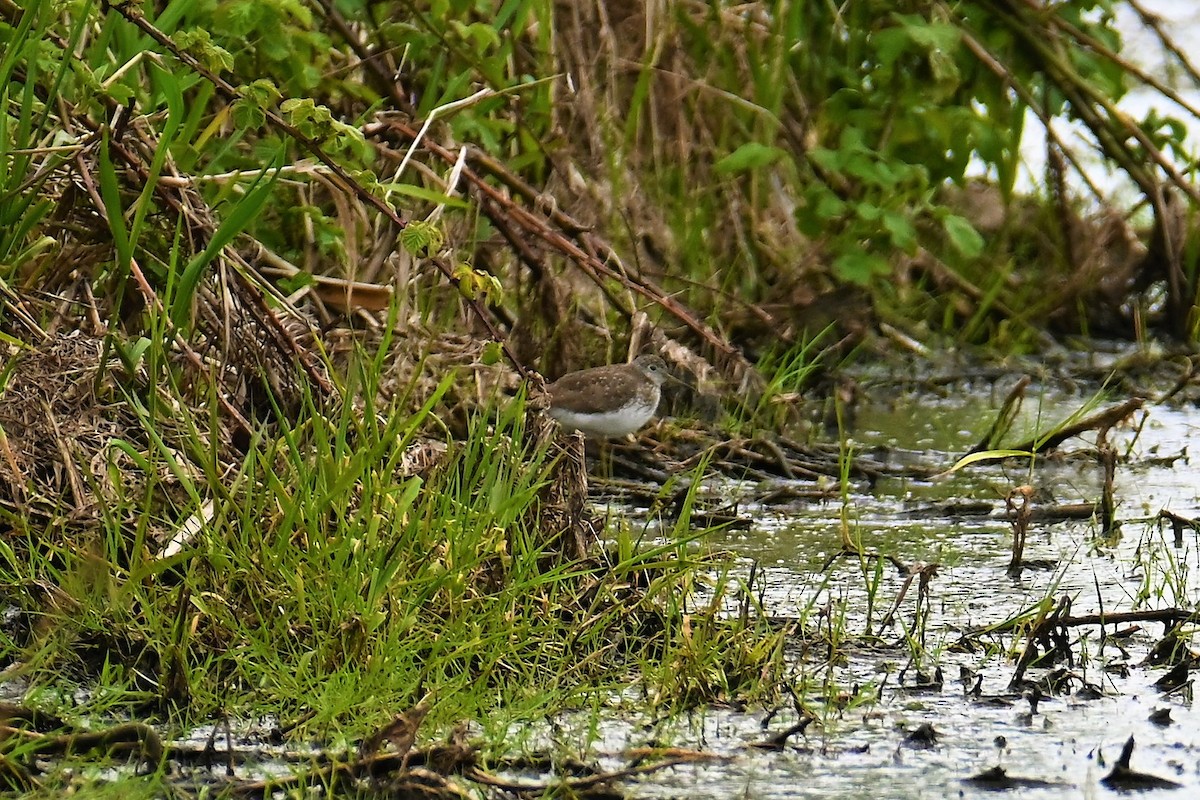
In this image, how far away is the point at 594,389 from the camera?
571 centimetres

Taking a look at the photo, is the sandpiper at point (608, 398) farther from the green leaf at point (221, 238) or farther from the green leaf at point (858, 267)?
the green leaf at point (221, 238)

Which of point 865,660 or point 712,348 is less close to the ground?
point 712,348

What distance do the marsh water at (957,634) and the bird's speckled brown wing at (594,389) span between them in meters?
0.47

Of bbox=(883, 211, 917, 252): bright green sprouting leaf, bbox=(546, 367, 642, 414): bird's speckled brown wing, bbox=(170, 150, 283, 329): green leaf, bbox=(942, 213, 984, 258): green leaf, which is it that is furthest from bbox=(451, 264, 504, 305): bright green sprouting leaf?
bbox=(942, 213, 984, 258): green leaf

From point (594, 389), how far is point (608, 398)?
0.08 m

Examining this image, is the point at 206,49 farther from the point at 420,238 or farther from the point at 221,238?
the point at 420,238

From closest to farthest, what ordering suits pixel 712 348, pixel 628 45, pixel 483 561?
pixel 483 561, pixel 712 348, pixel 628 45

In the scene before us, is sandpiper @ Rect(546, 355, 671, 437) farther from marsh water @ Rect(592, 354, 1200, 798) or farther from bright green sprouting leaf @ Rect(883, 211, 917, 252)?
bright green sprouting leaf @ Rect(883, 211, 917, 252)

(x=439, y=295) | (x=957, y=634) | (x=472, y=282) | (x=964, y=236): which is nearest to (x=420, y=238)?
(x=472, y=282)

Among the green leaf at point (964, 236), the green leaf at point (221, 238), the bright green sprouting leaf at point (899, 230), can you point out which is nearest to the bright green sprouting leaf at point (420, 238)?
the green leaf at point (221, 238)

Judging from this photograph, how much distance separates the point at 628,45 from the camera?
744 cm

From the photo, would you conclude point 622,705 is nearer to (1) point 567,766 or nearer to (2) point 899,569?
(1) point 567,766

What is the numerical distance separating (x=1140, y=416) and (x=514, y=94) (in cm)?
277

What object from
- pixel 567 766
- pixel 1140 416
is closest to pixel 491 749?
pixel 567 766
